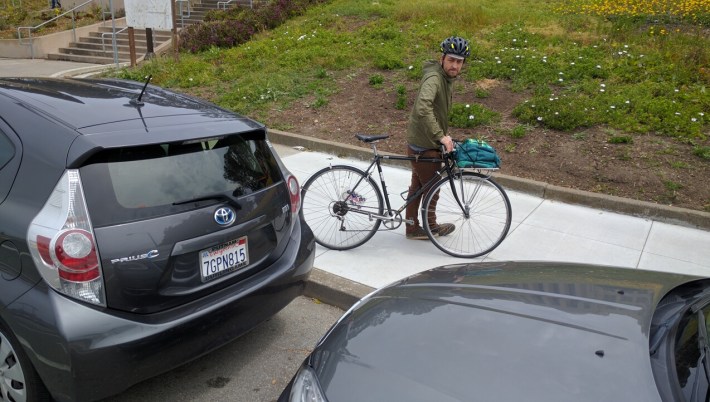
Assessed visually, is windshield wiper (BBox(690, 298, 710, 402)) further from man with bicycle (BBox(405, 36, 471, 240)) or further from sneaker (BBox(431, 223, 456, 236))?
sneaker (BBox(431, 223, 456, 236))

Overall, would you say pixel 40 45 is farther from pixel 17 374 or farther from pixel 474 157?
pixel 17 374

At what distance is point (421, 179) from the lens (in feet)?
16.5

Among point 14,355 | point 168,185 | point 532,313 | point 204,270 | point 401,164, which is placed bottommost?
point 401,164

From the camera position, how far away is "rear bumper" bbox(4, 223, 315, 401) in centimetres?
245

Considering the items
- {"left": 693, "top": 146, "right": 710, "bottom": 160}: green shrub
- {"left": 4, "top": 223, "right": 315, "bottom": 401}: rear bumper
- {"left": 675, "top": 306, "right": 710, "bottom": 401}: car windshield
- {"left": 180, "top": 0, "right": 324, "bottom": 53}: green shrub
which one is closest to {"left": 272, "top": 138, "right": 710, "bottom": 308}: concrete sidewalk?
{"left": 693, "top": 146, "right": 710, "bottom": 160}: green shrub

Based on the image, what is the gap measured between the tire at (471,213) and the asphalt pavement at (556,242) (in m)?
0.14

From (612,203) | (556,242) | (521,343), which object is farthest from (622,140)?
(521,343)

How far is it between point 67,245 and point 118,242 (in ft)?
0.70

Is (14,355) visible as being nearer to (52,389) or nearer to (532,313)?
(52,389)

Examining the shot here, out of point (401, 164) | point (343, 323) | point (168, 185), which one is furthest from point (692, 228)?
point (168, 185)

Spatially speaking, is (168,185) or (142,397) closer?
(168,185)

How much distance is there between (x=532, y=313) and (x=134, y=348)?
1.81 metres

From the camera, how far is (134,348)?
2574 mm

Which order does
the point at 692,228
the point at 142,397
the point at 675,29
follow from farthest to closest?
the point at 675,29
the point at 692,228
the point at 142,397
